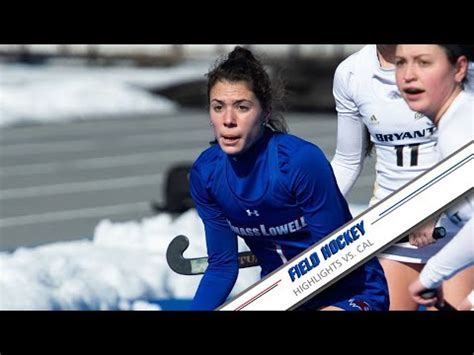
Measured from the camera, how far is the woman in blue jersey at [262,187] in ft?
15.5

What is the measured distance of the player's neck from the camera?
4.98 metres

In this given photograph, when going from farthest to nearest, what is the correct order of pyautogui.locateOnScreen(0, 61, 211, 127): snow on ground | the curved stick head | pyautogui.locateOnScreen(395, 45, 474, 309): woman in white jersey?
pyautogui.locateOnScreen(0, 61, 211, 127): snow on ground → the curved stick head → pyautogui.locateOnScreen(395, 45, 474, 309): woman in white jersey

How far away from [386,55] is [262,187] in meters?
0.80

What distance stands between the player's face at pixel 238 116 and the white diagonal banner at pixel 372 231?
528 millimetres

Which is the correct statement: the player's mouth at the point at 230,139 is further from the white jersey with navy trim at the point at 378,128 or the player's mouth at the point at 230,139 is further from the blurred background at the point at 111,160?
the white jersey with navy trim at the point at 378,128

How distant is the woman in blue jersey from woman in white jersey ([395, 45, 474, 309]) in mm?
261

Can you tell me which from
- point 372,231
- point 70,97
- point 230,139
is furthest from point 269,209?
point 70,97

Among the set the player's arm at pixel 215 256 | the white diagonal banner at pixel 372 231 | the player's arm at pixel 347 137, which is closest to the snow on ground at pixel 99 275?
the player's arm at pixel 215 256

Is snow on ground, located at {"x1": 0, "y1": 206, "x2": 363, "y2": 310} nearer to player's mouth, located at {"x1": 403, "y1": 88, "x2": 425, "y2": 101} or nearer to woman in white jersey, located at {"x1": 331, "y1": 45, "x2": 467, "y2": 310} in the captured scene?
woman in white jersey, located at {"x1": 331, "y1": 45, "x2": 467, "y2": 310}

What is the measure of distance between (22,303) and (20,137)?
7.38 m

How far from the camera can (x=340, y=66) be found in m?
5.16

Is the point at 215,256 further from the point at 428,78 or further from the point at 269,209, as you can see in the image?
the point at 428,78

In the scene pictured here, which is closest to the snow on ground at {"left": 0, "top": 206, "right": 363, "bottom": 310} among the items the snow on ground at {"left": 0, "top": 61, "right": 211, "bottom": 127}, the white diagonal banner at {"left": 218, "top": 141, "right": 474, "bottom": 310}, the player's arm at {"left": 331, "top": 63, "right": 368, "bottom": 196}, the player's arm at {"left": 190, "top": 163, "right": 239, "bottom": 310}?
the player's arm at {"left": 190, "top": 163, "right": 239, "bottom": 310}

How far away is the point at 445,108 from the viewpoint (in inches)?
192
